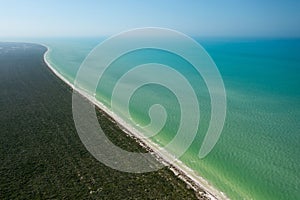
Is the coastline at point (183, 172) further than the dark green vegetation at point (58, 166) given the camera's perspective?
Yes

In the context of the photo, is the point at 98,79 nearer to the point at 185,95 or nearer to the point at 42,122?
the point at 185,95

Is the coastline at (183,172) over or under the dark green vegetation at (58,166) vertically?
over

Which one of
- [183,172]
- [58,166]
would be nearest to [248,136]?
[183,172]

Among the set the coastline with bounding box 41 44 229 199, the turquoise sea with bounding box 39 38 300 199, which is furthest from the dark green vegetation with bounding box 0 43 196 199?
the turquoise sea with bounding box 39 38 300 199

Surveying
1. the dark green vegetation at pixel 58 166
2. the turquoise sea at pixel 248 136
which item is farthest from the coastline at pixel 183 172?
the turquoise sea at pixel 248 136

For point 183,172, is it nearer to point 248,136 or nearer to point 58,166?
point 58,166

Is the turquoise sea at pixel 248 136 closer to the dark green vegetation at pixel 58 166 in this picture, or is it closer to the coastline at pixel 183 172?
the coastline at pixel 183 172

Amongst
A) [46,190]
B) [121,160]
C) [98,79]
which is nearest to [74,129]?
[121,160]

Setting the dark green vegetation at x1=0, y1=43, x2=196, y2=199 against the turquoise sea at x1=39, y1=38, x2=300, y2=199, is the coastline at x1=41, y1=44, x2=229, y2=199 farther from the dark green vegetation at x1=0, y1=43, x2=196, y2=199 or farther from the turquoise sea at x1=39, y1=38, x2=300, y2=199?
the turquoise sea at x1=39, y1=38, x2=300, y2=199

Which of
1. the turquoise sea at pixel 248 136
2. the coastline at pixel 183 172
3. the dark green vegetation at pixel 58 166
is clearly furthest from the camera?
the turquoise sea at pixel 248 136
